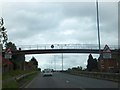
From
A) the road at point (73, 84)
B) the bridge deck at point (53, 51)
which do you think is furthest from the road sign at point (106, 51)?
the bridge deck at point (53, 51)

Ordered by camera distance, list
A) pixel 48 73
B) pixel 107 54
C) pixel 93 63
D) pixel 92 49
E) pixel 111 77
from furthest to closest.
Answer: pixel 93 63
pixel 92 49
pixel 48 73
pixel 111 77
pixel 107 54

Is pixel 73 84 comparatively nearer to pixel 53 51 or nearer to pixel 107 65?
pixel 107 65

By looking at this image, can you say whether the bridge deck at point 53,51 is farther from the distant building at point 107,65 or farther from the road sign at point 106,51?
the road sign at point 106,51

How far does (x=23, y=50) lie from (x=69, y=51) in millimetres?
11446

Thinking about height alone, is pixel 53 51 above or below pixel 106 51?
above

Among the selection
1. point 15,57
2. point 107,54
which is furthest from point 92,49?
point 107,54

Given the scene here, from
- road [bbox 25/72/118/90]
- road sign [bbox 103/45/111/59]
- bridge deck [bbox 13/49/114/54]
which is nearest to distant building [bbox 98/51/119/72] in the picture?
bridge deck [bbox 13/49/114/54]

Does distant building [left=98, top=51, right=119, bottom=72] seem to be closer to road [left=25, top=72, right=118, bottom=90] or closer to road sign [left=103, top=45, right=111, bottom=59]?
road [left=25, top=72, right=118, bottom=90]

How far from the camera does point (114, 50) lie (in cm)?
→ 7644

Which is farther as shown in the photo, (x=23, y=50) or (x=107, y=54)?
(x=23, y=50)

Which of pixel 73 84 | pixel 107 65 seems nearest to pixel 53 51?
pixel 107 65

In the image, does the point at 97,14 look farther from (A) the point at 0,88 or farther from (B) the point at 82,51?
(B) the point at 82,51

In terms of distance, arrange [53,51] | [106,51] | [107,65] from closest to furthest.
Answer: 1. [106,51]
2. [107,65]
3. [53,51]

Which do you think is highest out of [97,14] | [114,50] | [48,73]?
[97,14]
